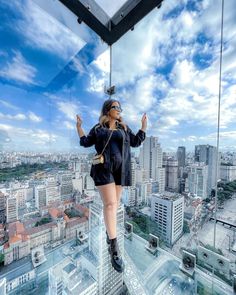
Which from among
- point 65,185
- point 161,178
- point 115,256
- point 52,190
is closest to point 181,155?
point 161,178

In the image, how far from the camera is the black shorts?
0.95 m

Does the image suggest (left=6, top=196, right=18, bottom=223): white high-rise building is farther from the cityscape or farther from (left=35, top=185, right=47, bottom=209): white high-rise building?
(left=35, top=185, right=47, bottom=209): white high-rise building

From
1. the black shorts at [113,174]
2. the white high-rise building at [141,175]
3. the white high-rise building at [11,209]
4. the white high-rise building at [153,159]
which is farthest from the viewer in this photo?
the white high-rise building at [141,175]

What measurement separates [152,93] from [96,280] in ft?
6.31

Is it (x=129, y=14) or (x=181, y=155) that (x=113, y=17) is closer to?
(x=129, y=14)

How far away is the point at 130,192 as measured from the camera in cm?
170

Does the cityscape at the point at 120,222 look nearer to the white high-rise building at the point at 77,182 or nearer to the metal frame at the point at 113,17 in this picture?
the white high-rise building at the point at 77,182

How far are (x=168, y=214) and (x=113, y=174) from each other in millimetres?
803

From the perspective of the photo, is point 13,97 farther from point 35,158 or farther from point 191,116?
point 191,116

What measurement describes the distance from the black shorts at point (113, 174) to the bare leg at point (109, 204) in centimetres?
3

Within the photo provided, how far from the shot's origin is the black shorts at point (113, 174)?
95 cm

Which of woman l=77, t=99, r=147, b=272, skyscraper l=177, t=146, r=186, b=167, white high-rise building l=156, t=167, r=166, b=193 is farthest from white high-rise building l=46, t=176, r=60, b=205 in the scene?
skyscraper l=177, t=146, r=186, b=167

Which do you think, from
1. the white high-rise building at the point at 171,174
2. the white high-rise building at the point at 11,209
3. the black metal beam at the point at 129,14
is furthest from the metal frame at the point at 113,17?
the white high-rise building at the point at 11,209

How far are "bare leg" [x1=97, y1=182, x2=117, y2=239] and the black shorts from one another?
3 centimetres
